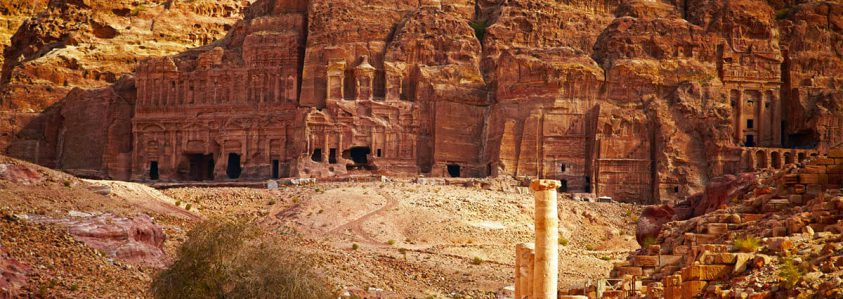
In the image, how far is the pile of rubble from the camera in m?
34.2

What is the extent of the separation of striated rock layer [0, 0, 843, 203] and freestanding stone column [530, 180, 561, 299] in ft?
167

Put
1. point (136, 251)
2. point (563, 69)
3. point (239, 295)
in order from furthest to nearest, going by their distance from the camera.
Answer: point (563, 69), point (136, 251), point (239, 295)

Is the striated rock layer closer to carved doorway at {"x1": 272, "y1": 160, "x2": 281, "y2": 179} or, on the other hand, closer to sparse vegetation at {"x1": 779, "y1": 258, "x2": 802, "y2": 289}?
carved doorway at {"x1": 272, "y1": 160, "x2": 281, "y2": 179}

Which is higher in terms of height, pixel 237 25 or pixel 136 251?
pixel 237 25

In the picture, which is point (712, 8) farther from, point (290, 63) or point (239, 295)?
point (239, 295)

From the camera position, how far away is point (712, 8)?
96.5 m

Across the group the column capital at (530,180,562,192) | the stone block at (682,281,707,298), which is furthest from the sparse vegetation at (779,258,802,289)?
the column capital at (530,180,562,192)

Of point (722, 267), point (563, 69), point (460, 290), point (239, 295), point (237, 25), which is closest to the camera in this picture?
point (722, 267)

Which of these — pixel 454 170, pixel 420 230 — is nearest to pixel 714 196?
pixel 420 230

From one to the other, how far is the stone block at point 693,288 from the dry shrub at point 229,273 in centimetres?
1796

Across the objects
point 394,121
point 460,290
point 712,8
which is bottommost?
point 460,290

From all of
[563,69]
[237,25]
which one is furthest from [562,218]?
[237,25]

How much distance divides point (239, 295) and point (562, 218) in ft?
112

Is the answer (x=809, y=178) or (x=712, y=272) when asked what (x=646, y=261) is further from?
(x=712, y=272)
